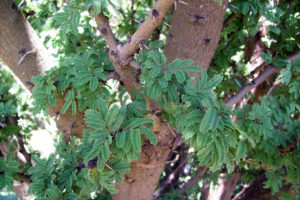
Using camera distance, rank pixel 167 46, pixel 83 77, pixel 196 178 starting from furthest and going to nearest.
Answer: pixel 196 178 < pixel 167 46 < pixel 83 77

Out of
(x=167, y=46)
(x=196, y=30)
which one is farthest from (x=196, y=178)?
(x=196, y=30)

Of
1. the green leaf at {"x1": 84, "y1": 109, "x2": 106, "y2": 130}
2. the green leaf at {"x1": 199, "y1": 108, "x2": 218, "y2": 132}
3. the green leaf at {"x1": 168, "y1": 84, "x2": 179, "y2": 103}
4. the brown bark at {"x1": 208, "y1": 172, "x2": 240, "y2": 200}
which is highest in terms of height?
the green leaf at {"x1": 84, "y1": 109, "x2": 106, "y2": 130}

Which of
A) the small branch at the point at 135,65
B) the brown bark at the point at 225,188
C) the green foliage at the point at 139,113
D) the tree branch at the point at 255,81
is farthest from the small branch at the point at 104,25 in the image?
the brown bark at the point at 225,188

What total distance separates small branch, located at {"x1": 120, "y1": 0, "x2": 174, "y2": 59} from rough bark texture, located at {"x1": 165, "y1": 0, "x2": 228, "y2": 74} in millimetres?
383

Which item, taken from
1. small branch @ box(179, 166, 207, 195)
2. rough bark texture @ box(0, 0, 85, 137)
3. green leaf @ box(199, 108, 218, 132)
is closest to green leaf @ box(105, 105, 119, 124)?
green leaf @ box(199, 108, 218, 132)

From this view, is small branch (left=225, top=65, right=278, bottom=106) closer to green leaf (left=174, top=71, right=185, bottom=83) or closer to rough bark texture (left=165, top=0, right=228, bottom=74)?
rough bark texture (left=165, top=0, right=228, bottom=74)

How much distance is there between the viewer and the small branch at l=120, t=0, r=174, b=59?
1.39 m

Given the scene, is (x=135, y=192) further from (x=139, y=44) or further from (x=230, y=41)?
(x=230, y=41)

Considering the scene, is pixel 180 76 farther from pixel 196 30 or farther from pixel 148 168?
pixel 148 168

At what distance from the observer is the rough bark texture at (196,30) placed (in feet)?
5.65

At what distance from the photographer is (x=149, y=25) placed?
1.45 m

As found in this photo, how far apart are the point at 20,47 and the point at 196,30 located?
3.53 feet

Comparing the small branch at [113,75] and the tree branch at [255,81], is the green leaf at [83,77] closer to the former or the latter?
the small branch at [113,75]

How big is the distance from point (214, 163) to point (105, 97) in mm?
714
